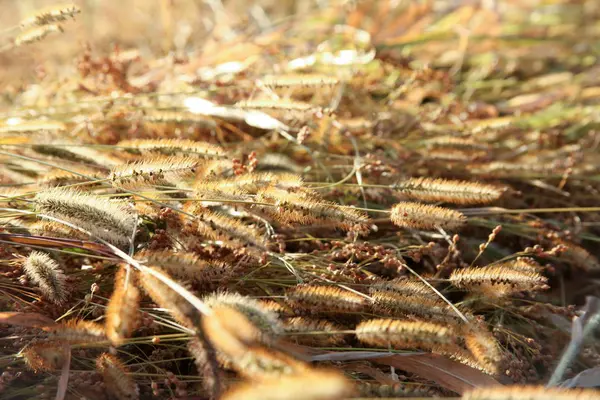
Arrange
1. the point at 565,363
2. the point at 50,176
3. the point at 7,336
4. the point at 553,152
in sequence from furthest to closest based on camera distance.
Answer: the point at 553,152, the point at 50,176, the point at 565,363, the point at 7,336

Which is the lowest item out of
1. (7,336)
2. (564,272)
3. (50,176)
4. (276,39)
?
(564,272)

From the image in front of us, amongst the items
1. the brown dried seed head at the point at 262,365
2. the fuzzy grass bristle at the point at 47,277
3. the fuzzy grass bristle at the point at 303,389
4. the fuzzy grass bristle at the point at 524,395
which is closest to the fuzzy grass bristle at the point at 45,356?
the fuzzy grass bristle at the point at 47,277

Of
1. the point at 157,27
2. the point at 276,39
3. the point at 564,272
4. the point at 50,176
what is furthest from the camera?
the point at 157,27

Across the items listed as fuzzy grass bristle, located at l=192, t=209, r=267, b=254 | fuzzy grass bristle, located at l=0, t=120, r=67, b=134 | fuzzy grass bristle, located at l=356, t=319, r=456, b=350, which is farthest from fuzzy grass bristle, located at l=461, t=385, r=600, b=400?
fuzzy grass bristle, located at l=0, t=120, r=67, b=134

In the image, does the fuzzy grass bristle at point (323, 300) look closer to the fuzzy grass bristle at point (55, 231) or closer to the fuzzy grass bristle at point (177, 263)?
the fuzzy grass bristle at point (177, 263)

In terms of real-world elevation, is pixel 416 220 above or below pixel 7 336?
above

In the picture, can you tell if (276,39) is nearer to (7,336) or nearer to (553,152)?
(553,152)

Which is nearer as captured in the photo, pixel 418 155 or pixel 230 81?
pixel 418 155

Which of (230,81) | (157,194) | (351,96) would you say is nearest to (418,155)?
(351,96)
